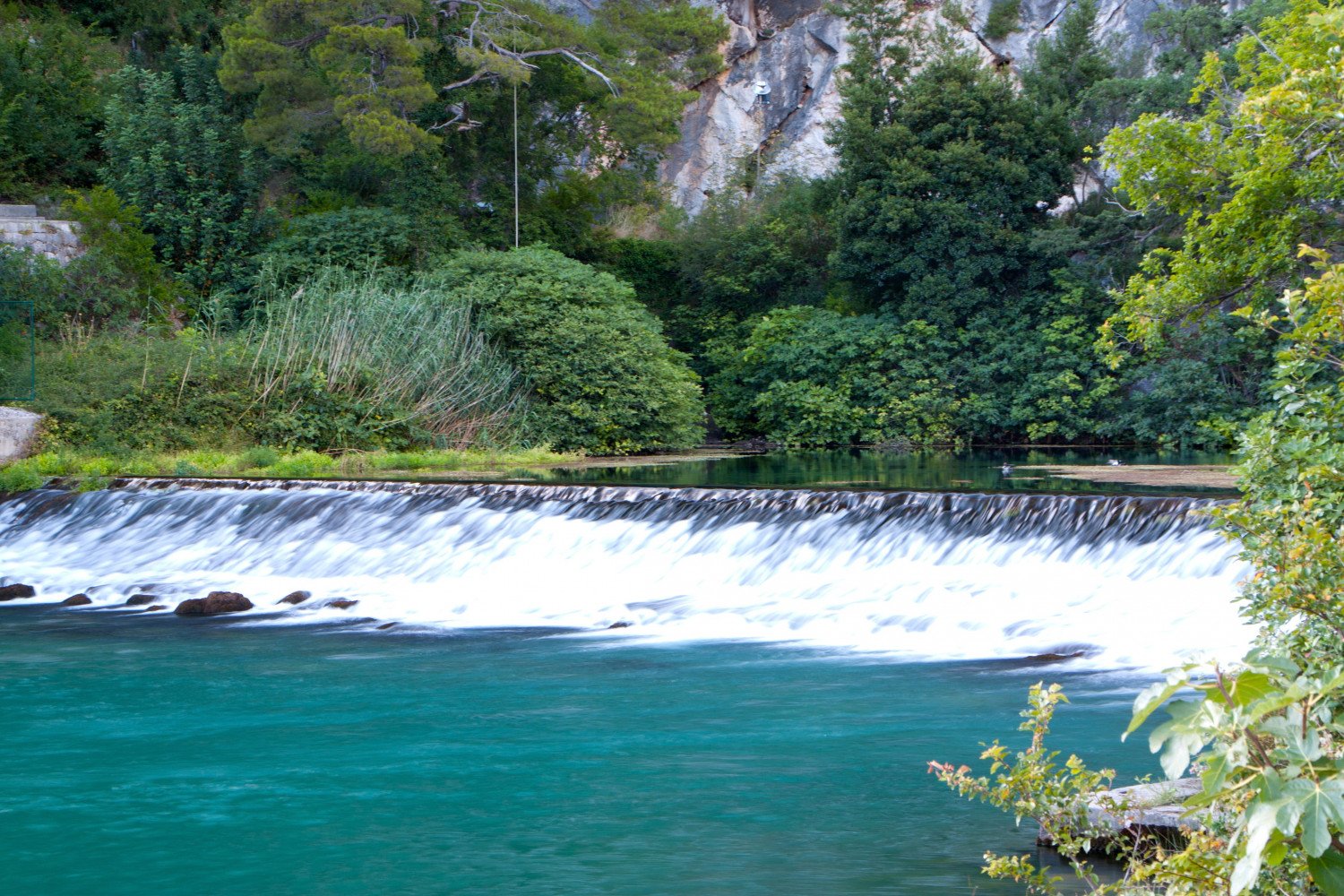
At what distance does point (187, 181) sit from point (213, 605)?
1725 centimetres

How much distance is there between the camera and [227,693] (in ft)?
27.8

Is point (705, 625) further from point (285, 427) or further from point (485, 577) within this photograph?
point (285, 427)

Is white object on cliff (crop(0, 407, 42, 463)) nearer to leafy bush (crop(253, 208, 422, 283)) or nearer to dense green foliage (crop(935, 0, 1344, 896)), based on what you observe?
leafy bush (crop(253, 208, 422, 283))

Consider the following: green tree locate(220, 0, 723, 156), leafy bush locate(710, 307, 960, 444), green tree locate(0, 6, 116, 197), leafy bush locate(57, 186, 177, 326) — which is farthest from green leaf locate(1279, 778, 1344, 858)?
green tree locate(0, 6, 116, 197)

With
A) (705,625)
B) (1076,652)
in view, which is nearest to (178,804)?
(705,625)

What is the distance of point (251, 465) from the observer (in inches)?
712

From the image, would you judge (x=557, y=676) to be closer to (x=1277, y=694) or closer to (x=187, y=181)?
(x=1277, y=694)

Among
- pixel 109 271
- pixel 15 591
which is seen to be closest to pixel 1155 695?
pixel 15 591

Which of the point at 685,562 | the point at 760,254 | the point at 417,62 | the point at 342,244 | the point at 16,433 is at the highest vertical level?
the point at 417,62

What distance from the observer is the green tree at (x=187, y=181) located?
26047 mm

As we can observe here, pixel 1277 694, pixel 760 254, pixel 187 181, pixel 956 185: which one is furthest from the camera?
pixel 760 254

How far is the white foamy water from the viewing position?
10.0 metres

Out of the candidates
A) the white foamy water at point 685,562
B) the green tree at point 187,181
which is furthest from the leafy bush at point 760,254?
the white foamy water at point 685,562

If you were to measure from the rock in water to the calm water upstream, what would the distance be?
0.67 feet
